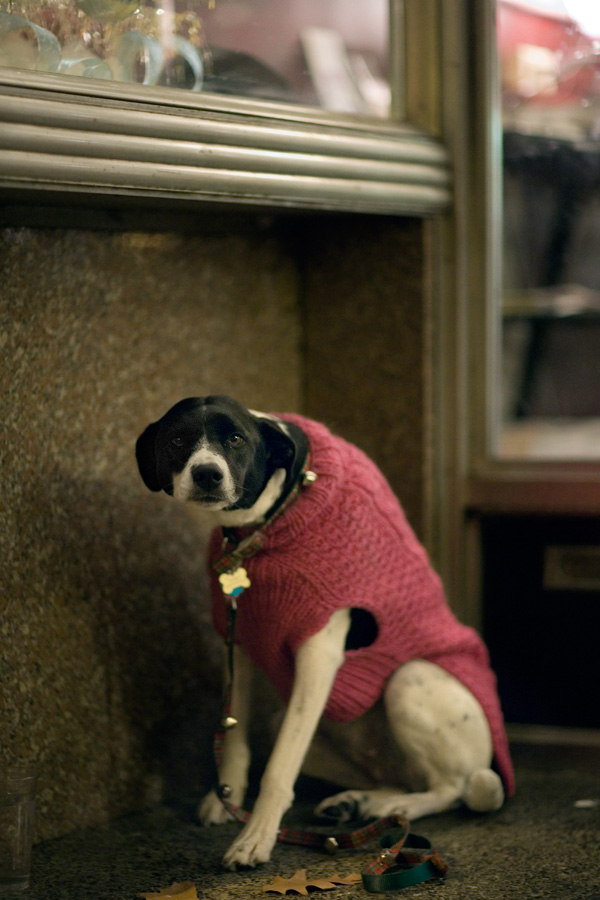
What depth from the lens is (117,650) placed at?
237 cm

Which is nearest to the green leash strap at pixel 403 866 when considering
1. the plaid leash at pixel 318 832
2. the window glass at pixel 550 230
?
the plaid leash at pixel 318 832

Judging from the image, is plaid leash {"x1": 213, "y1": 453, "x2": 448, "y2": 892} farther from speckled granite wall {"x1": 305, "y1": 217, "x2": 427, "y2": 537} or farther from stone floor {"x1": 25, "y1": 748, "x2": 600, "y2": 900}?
speckled granite wall {"x1": 305, "y1": 217, "x2": 427, "y2": 537}

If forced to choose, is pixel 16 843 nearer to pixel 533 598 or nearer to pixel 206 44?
pixel 533 598

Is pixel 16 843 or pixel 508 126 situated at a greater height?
pixel 508 126

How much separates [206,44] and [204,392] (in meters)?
0.79

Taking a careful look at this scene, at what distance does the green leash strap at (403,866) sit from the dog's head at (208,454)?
0.71 meters

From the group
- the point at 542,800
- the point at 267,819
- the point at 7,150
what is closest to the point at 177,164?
the point at 7,150

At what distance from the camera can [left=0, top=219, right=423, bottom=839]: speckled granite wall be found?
2.18 meters

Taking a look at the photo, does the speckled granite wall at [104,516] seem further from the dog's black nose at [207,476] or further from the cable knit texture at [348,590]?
the dog's black nose at [207,476]

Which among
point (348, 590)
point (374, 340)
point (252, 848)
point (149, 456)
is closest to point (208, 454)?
point (149, 456)

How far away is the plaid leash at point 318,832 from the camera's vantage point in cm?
200

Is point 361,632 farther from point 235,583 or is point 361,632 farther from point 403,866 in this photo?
point 403,866

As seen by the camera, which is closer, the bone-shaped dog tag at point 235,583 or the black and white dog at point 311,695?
the black and white dog at point 311,695

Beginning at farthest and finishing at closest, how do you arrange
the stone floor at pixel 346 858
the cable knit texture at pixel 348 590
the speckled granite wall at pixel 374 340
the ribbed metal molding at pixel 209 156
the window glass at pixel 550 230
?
the window glass at pixel 550 230, the speckled granite wall at pixel 374 340, the cable knit texture at pixel 348 590, the stone floor at pixel 346 858, the ribbed metal molding at pixel 209 156
